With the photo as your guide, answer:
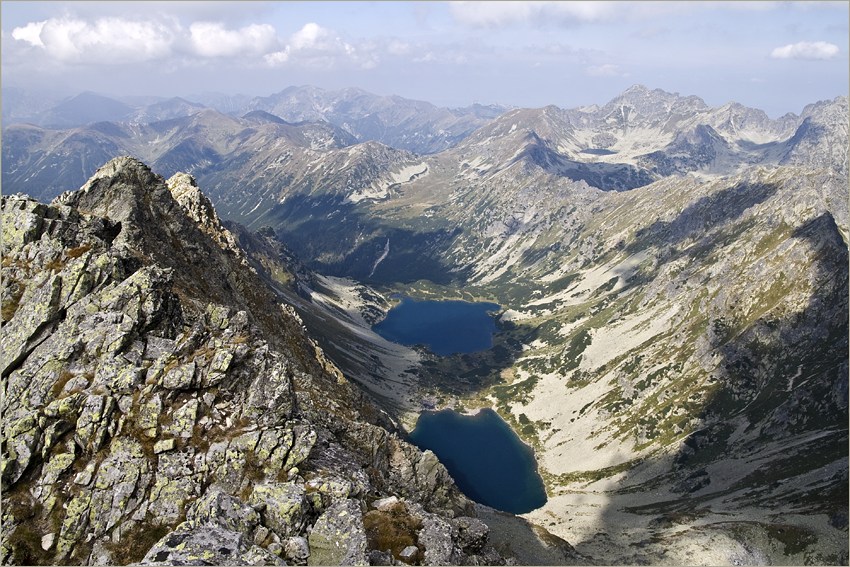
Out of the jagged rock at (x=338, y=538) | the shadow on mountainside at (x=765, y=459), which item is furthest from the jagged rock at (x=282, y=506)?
the shadow on mountainside at (x=765, y=459)

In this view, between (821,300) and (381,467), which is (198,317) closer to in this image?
(381,467)

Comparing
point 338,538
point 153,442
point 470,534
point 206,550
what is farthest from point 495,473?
point 206,550

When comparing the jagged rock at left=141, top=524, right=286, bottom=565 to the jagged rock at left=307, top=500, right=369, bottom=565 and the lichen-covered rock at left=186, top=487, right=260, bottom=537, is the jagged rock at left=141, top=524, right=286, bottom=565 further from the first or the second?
the jagged rock at left=307, top=500, right=369, bottom=565

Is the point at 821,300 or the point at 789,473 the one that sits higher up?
the point at 821,300

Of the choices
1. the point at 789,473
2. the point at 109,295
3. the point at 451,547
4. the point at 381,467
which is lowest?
the point at 789,473

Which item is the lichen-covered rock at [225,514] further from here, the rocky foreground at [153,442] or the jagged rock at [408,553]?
the jagged rock at [408,553]

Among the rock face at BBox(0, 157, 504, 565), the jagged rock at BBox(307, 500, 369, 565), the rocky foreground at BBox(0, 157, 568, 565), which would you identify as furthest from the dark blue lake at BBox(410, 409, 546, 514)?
the jagged rock at BBox(307, 500, 369, 565)

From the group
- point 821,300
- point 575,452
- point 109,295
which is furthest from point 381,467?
point 821,300

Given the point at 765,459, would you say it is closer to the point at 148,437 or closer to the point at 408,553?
the point at 408,553
